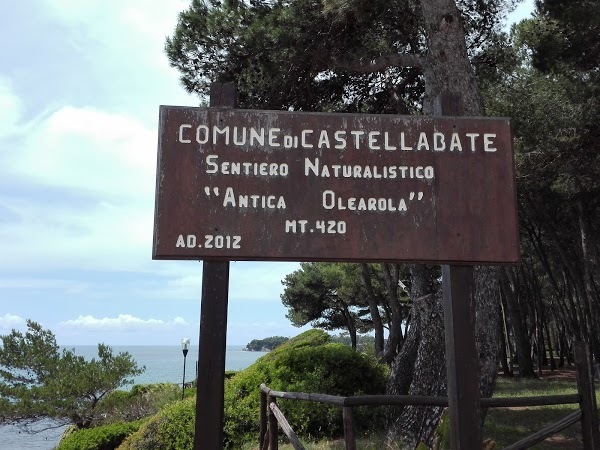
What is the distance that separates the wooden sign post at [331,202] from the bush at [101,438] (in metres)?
13.8

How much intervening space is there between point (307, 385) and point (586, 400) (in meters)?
5.29

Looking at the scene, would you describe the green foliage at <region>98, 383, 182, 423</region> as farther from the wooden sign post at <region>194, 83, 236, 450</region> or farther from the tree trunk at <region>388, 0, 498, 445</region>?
the wooden sign post at <region>194, 83, 236, 450</region>

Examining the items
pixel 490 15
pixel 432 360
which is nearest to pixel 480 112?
pixel 432 360

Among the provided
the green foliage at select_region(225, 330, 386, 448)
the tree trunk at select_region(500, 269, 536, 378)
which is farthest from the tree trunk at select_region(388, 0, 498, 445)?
the tree trunk at select_region(500, 269, 536, 378)

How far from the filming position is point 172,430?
34.1 ft

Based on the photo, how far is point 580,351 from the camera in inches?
229

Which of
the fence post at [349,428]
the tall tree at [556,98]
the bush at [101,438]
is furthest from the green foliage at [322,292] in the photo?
the fence post at [349,428]

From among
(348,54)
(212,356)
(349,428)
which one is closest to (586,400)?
(349,428)

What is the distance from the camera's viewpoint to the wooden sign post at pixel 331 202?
3.66 meters

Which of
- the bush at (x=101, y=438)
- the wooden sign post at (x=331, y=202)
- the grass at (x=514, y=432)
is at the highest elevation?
the wooden sign post at (x=331, y=202)

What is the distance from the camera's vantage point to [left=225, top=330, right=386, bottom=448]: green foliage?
973 centimetres

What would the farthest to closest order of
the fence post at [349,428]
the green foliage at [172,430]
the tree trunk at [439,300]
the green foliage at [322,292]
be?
the green foliage at [322,292] → the green foliage at [172,430] → the tree trunk at [439,300] → the fence post at [349,428]

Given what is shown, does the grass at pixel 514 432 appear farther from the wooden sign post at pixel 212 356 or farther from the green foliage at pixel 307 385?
the wooden sign post at pixel 212 356

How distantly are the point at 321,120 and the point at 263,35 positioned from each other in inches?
312
